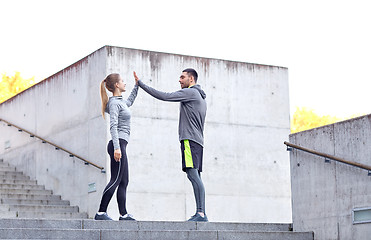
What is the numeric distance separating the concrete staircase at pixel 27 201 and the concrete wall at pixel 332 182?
6454mm

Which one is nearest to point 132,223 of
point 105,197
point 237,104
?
point 105,197

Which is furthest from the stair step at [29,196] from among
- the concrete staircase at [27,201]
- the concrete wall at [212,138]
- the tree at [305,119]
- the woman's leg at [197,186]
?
the tree at [305,119]

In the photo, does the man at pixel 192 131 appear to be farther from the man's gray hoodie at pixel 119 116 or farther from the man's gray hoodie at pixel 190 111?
the man's gray hoodie at pixel 119 116

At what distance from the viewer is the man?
9859 mm

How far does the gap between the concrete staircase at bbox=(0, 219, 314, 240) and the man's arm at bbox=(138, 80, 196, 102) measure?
1.51 meters

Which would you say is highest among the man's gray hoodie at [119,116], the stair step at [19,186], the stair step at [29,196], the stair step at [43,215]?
the man's gray hoodie at [119,116]

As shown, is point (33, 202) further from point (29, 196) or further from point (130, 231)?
point (130, 231)

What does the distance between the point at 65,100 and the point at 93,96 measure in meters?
1.47

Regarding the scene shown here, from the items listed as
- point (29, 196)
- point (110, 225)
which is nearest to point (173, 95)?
point (110, 225)

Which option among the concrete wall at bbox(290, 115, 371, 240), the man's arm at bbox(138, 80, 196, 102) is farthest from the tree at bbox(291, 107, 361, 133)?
the man's arm at bbox(138, 80, 196, 102)

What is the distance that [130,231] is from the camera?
9117 mm

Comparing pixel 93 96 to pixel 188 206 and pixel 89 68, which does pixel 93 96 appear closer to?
pixel 89 68

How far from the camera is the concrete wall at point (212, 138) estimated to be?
55.2 ft

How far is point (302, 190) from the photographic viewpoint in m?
10.9
